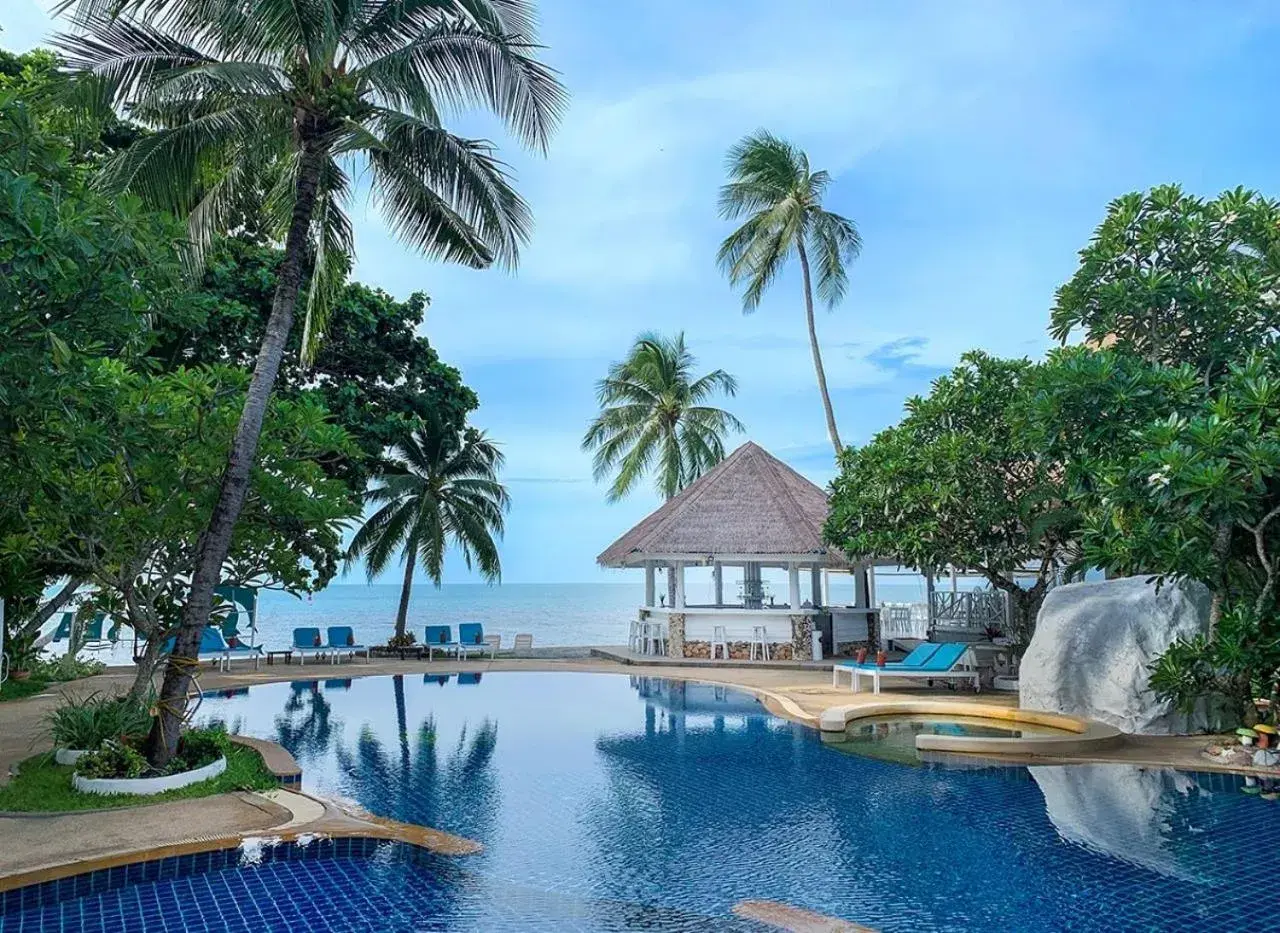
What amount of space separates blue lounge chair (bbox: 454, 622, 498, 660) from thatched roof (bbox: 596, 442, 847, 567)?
3592mm

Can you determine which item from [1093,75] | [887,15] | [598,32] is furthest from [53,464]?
[1093,75]

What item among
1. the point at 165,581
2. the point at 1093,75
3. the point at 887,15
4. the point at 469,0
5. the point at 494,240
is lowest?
the point at 165,581

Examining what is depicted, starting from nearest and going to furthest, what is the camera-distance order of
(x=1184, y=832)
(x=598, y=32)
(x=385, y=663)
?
→ (x=1184, y=832) < (x=598, y=32) < (x=385, y=663)

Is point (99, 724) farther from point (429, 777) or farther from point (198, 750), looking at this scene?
point (429, 777)

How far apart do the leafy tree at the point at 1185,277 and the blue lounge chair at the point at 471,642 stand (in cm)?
1535

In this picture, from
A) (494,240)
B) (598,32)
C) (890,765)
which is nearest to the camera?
(890,765)

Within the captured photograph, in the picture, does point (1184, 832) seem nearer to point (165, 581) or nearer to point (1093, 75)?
point (165, 581)

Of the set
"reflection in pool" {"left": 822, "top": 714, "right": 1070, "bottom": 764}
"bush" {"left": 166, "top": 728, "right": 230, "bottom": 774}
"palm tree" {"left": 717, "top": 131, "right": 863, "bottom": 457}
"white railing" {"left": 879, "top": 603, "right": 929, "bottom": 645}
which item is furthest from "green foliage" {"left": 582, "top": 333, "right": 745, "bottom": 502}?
"bush" {"left": 166, "top": 728, "right": 230, "bottom": 774}

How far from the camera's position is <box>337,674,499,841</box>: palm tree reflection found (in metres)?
Answer: 7.75

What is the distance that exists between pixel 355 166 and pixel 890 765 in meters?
8.94

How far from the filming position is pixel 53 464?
638 cm

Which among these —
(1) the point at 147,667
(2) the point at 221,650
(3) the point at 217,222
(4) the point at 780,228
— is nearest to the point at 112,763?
(1) the point at 147,667

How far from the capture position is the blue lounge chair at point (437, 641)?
21234mm

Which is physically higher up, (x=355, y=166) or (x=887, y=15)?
(x=887, y=15)
